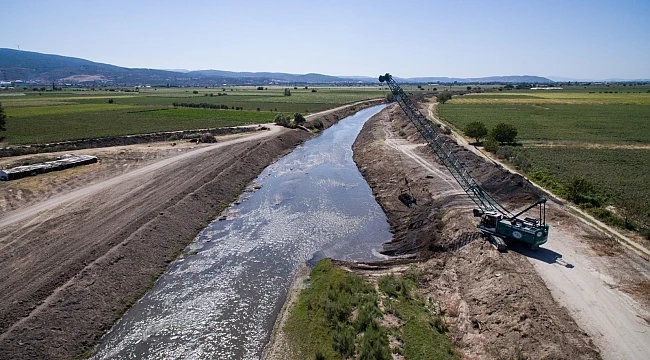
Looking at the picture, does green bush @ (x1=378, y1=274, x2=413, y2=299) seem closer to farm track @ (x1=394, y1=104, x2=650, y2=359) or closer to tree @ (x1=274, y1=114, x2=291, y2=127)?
farm track @ (x1=394, y1=104, x2=650, y2=359)

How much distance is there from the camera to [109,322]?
22.4 m

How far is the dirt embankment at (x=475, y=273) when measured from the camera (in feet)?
58.0

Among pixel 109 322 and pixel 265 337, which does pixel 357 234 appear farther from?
pixel 109 322

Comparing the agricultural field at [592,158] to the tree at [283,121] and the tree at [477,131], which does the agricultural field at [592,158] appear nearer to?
the tree at [477,131]

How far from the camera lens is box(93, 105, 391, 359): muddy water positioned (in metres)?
20.9

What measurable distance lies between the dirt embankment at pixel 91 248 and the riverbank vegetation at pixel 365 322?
10942mm

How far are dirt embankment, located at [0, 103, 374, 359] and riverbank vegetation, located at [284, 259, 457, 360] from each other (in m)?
10.9

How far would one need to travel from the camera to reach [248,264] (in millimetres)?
29297

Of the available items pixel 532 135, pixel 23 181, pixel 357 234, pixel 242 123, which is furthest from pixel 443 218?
pixel 242 123

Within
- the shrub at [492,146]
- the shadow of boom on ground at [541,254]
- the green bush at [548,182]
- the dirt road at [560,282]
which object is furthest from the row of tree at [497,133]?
the shadow of boom on ground at [541,254]

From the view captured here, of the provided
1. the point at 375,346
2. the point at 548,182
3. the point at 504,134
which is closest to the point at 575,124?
the point at 504,134

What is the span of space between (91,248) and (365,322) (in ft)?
65.2

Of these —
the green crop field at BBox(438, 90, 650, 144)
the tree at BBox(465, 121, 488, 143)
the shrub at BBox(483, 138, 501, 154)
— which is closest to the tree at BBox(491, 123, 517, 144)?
the tree at BBox(465, 121, 488, 143)

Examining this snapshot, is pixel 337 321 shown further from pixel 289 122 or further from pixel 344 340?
pixel 289 122
